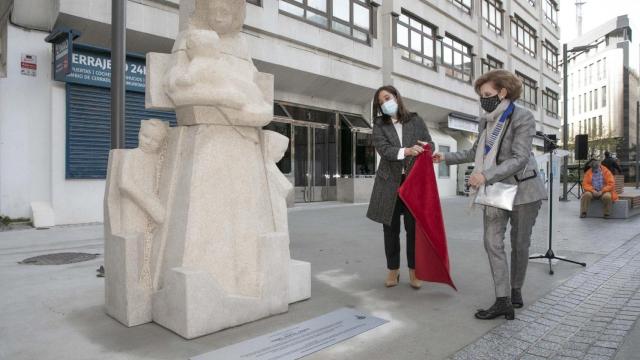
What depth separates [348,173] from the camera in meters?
17.4

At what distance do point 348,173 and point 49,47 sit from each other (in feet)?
35.0

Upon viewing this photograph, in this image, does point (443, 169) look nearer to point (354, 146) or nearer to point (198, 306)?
point (354, 146)

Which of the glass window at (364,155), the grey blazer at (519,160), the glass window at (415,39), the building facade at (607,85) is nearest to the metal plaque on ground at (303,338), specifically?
the grey blazer at (519,160)

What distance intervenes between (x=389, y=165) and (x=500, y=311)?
1680mm

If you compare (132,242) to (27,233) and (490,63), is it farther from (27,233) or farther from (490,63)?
(490,63)

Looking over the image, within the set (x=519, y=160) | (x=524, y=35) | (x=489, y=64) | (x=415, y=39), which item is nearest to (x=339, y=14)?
(x=415, y=39)

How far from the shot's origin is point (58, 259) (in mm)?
5984

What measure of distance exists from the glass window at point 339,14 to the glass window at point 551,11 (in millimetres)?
22906

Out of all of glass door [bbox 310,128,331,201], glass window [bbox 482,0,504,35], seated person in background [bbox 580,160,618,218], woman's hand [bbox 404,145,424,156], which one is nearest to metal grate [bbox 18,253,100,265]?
woman's hand [bbox 404,145,424,156]

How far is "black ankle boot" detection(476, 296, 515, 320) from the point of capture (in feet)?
11.6

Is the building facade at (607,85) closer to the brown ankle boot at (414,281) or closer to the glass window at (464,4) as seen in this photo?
the glass window at (464,4)

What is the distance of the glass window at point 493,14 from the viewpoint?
82.4ft

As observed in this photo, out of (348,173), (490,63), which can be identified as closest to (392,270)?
(348,173)

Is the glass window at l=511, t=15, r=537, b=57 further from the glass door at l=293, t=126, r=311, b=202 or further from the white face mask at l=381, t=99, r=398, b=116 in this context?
the white face mask at l=381, t=99, r=398, b=116
